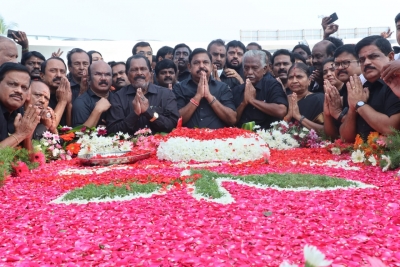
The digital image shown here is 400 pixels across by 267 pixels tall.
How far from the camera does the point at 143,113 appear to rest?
6270 mm

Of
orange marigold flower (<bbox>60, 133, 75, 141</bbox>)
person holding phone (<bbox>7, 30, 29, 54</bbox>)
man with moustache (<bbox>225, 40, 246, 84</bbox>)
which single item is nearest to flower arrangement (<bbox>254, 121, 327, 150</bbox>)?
man with moustache (<bbox>225, 40, 246, 84</bbox>)

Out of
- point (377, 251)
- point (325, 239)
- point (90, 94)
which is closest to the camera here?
point (377, 251)

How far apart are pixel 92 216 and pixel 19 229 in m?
0.40

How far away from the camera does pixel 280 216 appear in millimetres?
2561

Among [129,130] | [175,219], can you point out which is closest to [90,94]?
[129,130]

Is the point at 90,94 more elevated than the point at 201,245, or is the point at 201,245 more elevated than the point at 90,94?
the point at 90,94

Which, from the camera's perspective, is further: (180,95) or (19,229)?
(180,95)

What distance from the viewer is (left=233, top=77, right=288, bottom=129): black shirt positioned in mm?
6992

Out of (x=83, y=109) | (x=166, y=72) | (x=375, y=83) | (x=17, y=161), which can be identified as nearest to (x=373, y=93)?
(x=375, y=83)

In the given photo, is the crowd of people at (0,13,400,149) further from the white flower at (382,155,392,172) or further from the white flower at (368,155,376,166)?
the white flower at (382,155,392,172)

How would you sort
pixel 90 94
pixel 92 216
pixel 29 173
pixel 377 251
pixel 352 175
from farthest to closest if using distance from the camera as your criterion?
pixel 90 94 → pixel 29 173 → pixel 352 175 → pixel 92 216 → pixel 377 251

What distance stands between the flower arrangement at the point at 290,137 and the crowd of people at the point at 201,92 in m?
0.20

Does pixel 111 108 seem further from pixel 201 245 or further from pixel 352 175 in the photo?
pixel 201 245

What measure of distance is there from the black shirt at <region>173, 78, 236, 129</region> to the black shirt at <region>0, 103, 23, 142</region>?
264 centimetres
